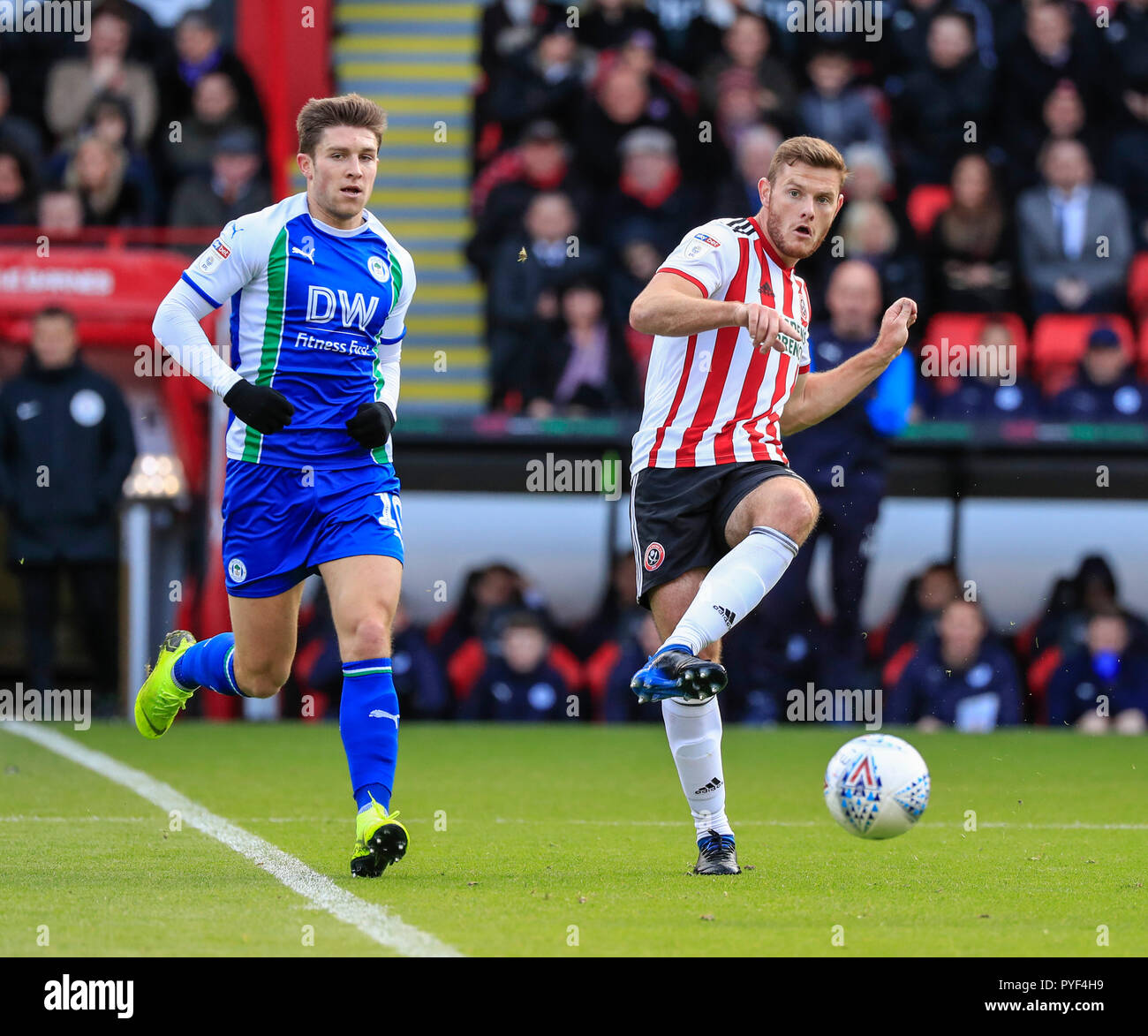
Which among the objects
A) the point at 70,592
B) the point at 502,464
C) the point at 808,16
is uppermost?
the point at 808,16

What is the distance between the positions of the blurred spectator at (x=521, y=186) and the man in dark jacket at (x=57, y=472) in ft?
10.3

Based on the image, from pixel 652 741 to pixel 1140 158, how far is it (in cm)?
642

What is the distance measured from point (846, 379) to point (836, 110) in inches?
337

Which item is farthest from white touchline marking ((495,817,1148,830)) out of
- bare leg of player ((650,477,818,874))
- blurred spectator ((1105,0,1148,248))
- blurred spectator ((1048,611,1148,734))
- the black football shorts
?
blurred spectator ((1105,0,1148,248))

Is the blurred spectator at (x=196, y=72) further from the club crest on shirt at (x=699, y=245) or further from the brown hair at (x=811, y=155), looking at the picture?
the brown hair at (x=811, y=155)

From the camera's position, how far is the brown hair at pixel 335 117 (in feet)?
18.6

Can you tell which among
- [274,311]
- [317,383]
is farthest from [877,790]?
[274,311]

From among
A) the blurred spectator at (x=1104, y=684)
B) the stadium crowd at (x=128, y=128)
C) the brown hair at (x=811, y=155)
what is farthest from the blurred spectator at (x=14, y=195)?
the brown hair at (x=811, y=155)

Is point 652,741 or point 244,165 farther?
point 244,165

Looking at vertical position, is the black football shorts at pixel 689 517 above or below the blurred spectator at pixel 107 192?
below
